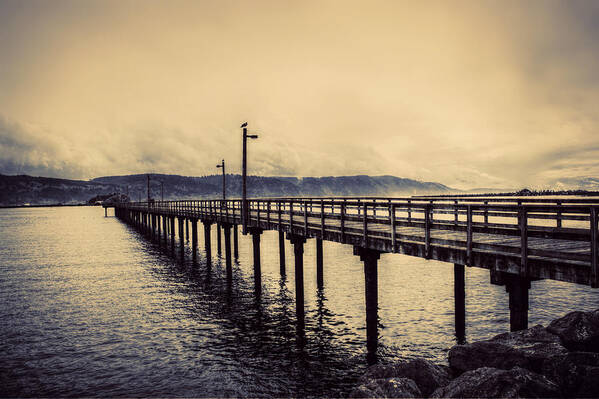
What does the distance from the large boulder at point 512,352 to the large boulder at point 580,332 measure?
0.48 metres

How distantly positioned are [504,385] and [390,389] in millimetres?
2179

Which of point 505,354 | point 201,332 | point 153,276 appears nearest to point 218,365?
point 201,332

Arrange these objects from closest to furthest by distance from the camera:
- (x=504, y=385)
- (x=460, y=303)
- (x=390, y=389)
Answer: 1. (x=504, y=385)
2. (x=390, y=389)
3. (x=460, y=303)

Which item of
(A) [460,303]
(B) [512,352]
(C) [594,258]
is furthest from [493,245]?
(A) [460,303]

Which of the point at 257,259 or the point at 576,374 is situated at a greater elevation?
the point at 576,374

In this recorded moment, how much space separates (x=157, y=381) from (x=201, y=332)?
444 cm

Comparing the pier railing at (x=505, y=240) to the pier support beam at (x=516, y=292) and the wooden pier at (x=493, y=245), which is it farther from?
the pier support beam at (x=516, y=292)

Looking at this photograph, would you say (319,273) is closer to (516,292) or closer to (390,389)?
(516,292)

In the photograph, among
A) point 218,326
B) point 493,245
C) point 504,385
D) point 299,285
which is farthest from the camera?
point 299,285

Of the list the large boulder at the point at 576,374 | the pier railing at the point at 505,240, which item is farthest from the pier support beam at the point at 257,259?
the large boulder at the point at 576,374

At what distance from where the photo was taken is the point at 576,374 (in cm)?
791

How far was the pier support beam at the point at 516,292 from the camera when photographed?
10.2 m

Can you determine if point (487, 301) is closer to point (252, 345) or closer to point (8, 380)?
point (252, 345)

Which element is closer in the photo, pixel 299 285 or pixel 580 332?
pixel 580 332
